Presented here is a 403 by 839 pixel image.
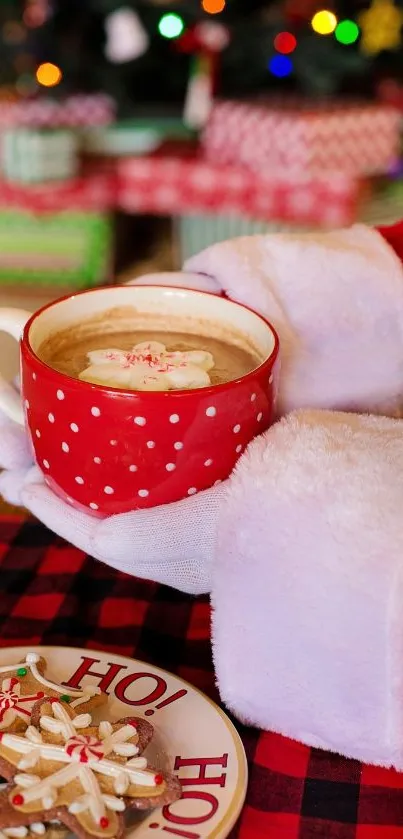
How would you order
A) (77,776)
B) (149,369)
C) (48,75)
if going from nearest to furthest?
(77,776)
(149,369)
(48,75)

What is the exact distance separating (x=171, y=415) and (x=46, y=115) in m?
2.12

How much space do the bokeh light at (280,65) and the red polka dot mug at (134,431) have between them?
2.02m

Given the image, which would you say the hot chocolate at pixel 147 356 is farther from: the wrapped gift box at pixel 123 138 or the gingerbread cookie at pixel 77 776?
the wrapped gift box at pixel 123 138

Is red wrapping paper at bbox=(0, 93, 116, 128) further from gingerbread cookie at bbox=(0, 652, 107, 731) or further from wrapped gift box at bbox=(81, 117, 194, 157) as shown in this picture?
gingerbread cookie at bbox=(0, 652, 107, 731)

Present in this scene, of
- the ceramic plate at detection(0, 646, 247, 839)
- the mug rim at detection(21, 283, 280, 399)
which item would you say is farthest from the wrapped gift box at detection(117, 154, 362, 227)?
the ceramic plate at detection(0, 646, 247, 839)

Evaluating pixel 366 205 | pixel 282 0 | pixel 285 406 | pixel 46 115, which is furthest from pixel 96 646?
pixel 282 0

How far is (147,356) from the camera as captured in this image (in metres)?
0.56

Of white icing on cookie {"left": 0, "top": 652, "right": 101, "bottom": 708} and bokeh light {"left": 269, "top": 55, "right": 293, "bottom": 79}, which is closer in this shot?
white icing on cookie {"left": 0, "top": 652, "right": 101, "bottom": 708}

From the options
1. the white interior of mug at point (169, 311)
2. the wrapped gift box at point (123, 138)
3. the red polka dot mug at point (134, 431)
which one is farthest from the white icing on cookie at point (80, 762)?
the wrapped gift box at point (123, 138)

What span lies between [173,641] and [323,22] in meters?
2.11

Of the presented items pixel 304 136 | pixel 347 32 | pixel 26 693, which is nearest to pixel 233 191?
pixel 304 136

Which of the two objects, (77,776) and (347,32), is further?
(347,32)

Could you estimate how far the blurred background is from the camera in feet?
7.19

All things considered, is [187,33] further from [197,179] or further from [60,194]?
[60,194]
